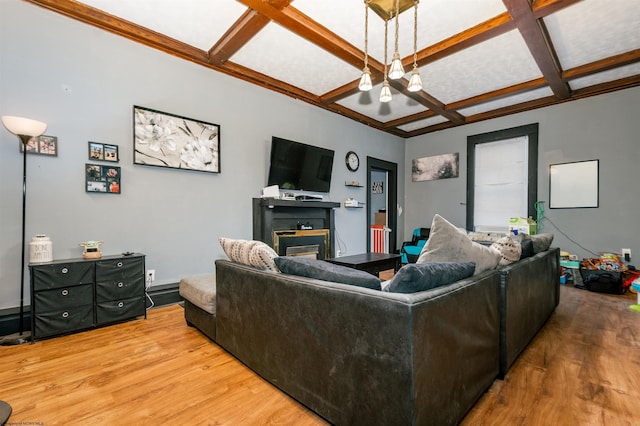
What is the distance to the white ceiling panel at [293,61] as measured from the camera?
9.78 ft

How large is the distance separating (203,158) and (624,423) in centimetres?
381

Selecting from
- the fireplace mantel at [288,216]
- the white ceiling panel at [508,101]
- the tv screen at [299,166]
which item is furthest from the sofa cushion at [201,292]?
the white ceiling panel at [508,101]

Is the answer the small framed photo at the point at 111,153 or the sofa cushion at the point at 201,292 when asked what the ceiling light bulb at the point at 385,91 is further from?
the small framed photo at the point at 111,153

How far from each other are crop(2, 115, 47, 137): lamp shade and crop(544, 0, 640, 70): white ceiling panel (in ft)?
14.6

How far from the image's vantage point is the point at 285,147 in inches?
162

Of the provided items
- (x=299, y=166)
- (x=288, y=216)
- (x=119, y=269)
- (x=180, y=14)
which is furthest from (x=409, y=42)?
(x=119, y=269)

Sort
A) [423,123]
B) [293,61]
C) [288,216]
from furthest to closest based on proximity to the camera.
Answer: [423,123], [288,216], [293,61]

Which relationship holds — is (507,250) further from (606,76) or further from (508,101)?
(508,101)

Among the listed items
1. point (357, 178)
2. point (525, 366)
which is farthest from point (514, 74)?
point (525, 366)

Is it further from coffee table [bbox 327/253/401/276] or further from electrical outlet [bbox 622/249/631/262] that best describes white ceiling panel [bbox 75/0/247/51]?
electrical outlet [bbox 622/249/631/262]

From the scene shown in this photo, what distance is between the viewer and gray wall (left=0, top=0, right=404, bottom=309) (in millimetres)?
2352

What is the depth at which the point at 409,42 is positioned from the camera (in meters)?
3.04

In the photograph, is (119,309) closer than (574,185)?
Yes

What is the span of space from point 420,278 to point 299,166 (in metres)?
3.35
